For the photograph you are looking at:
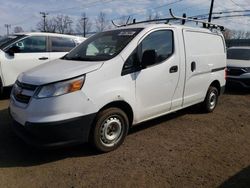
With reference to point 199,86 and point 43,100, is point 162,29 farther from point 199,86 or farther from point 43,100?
point 43,100

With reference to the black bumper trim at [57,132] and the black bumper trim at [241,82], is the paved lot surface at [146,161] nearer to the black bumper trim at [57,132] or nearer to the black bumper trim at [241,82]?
the black bumper trim at [57,132]

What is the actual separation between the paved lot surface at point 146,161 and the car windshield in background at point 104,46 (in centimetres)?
147

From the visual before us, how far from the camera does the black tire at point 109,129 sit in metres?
4.31

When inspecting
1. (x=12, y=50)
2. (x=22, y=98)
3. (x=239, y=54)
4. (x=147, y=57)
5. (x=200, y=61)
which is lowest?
(x=239, y=54)

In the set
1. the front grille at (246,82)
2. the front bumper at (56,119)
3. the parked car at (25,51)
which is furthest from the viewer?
the front grille at (246,82)

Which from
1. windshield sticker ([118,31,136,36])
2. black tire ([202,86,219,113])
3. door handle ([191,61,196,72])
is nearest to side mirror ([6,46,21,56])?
windshield sticker ([118,31,136,36])

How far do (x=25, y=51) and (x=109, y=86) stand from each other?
4.67 metres

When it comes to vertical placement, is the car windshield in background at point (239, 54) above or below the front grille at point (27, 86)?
below

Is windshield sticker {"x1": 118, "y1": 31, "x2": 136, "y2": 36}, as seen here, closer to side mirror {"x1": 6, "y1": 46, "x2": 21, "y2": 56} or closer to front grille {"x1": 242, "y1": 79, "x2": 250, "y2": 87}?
side mirror {"x1": 6, "y1": 46, "x2": 21, "y2": 56}

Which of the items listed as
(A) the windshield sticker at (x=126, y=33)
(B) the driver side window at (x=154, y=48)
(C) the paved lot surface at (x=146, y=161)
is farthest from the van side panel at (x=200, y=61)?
(A) the windshield sticker at (x=126, y=33)

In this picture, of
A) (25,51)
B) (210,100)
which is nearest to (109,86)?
(210,100)

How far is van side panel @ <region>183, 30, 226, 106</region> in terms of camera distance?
5.90 metres

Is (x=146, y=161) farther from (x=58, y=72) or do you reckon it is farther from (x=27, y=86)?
(x=27, y=86)

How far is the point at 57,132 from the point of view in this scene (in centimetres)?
394
